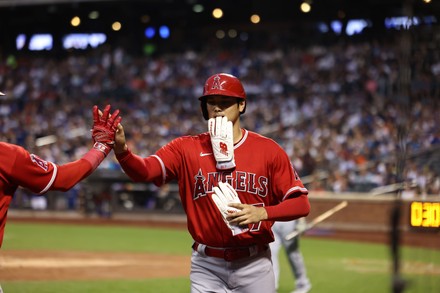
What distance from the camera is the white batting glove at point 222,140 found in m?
4.31

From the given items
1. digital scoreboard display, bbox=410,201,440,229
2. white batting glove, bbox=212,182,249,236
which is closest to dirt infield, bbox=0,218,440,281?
digital scoreboard display, bbox=410,201,440,229

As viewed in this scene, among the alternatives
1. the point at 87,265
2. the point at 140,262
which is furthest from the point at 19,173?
the point at 140,262

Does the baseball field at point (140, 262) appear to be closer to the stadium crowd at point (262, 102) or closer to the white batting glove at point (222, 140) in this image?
the white batting glove at point (222, 140)

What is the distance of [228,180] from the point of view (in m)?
4.43

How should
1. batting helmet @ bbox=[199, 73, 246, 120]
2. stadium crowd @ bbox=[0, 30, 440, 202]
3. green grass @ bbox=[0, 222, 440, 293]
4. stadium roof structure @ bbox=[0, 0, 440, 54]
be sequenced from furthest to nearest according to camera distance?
stadium roof structure @ bbox=[0, 0, 440, 54], stadium crowd @ bbox=[0, 30, 440, 202], green grass @ bbox=[0, 222, 440, 293], batting helmet @ bbox=[199, 73, 246, 120]

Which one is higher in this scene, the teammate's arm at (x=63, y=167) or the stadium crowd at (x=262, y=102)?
the stadium crowd at (x=262, y=102)

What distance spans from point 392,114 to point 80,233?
9687 millimetres

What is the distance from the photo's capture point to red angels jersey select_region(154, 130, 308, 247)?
438 cm

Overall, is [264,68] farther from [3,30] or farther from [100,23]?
[3,30]

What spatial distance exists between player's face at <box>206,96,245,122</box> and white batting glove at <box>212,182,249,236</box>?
0.52 meters

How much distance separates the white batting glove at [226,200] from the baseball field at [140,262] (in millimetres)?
3035

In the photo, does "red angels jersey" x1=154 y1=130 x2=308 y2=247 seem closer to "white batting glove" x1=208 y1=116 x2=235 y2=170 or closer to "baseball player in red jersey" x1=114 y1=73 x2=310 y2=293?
"baseball player in red jersey" x1=114 y1=73 x2=310 y2=293

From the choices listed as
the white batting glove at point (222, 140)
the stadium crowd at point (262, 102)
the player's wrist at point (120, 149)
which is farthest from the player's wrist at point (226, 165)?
the stadium crowd at point (262, 102)

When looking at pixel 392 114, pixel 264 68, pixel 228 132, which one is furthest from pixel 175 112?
pixel 228 132
